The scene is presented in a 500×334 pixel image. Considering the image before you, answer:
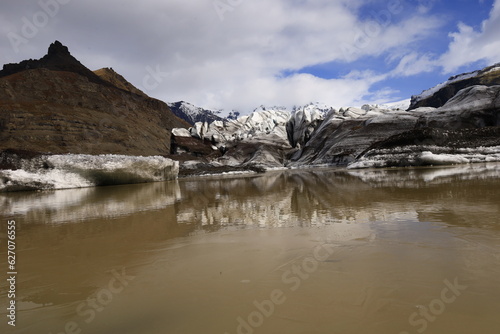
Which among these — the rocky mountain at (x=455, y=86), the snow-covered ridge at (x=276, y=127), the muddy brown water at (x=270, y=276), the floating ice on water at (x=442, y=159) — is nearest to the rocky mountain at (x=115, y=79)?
the snow-covered ridge at (x=276, y=127)

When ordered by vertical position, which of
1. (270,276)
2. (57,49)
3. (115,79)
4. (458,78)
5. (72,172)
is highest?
(57,49)

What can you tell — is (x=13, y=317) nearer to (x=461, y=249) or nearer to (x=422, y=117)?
(x=461, y=249)

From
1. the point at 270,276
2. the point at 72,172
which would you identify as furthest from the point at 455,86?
the point at 270,276

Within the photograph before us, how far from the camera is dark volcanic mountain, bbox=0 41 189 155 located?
5228cm

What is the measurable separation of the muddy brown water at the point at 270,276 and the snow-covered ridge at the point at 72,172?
11.1 m

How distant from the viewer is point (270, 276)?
6.99 feet

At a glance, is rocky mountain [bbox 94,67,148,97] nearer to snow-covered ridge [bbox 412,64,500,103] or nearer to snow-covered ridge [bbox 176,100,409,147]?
snow-covered ridge [bbox 176,100,409,147]

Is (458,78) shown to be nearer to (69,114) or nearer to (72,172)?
(72,172)

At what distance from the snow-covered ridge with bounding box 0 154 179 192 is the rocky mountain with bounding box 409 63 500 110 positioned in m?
78.4

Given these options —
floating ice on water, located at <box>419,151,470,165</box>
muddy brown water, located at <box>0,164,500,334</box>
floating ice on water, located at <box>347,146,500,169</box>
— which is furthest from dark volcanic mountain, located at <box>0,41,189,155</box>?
floating ice on water, located at <box>419,151,470,165</box>

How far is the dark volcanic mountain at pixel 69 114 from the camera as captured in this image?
52.3m

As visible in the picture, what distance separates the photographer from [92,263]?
8.73 ft

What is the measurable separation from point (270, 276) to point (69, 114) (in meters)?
71.4

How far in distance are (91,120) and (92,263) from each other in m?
71.9
